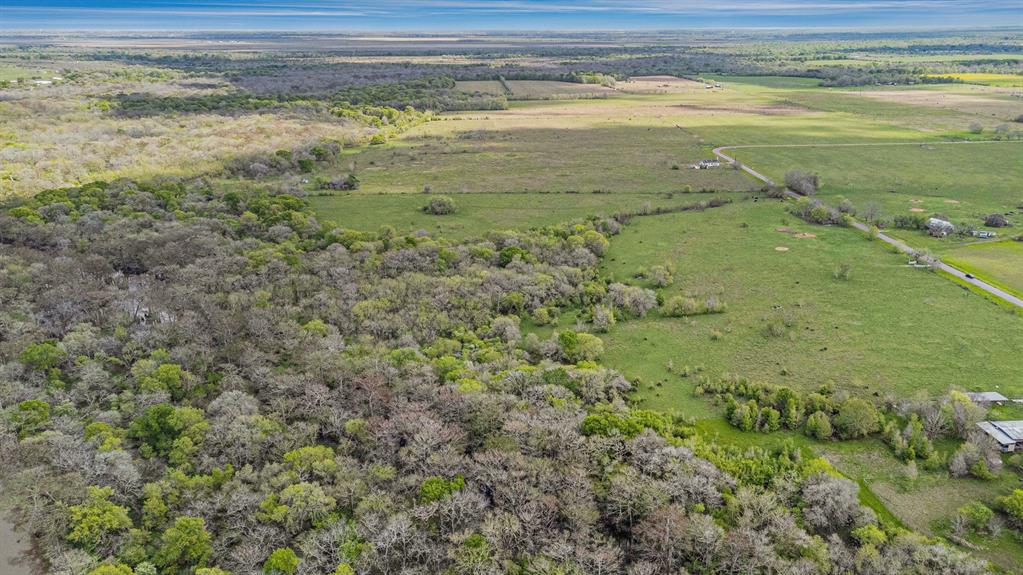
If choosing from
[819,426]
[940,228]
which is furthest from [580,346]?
[940,228]

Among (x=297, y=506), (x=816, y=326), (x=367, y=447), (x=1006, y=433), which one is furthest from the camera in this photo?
(x=816, y=326)

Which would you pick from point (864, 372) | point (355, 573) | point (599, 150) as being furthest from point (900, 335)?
point (599, 150)

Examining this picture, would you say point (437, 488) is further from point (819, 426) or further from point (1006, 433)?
point (1006, 433)

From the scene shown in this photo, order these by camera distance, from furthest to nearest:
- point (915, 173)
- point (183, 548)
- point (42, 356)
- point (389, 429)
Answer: point (915, 173) < point (42, 356) < point (389, 429) < point (183, 548)

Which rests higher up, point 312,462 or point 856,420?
point 856,420

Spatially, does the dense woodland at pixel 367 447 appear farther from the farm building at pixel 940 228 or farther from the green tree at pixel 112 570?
the farm building at pixel 940 228

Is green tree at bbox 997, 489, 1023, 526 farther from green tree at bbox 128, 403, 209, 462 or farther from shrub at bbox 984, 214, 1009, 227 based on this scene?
shrub at bbox 984, 214, 1009, 227

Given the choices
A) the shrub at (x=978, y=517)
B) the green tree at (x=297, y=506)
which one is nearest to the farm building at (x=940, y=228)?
the shrub at (x=978, y=517)

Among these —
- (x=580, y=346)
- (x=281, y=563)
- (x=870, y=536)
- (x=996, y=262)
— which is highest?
(x=996, y=262)
